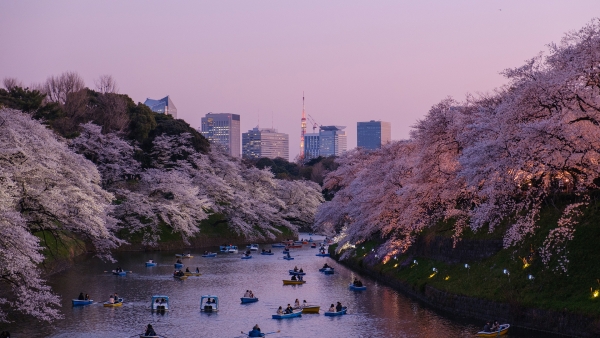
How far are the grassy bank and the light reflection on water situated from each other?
8.69 ft

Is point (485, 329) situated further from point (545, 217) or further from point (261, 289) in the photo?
point (261, 289)

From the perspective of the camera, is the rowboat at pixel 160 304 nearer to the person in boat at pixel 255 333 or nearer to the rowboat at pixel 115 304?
the rowboat at pixel 115 304

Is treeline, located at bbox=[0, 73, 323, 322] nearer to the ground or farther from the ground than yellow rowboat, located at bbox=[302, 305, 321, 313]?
farther from the ground

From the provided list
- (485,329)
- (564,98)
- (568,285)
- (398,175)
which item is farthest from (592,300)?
(398,175)

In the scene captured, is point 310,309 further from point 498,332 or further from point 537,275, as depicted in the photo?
point 537,275

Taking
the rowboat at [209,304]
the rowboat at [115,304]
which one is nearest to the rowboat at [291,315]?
the rowboat at [209,304]

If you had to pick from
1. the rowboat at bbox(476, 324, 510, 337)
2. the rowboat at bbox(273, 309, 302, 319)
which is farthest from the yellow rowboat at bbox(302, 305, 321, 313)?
the rowboat at bbox(476, 324, 510, 337)

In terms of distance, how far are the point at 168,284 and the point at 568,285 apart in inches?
1326

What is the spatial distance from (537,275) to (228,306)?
21000 millimetres

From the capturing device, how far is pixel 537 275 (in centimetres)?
3512

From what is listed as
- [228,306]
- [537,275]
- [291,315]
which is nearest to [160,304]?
[228,306]

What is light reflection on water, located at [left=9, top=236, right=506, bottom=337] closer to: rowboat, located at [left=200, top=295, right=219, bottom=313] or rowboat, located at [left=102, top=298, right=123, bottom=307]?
rowboat, located at [left=102, top=298, right=123, bottom=307]

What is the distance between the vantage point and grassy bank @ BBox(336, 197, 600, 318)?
105ft

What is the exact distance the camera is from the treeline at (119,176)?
40.4 meters
